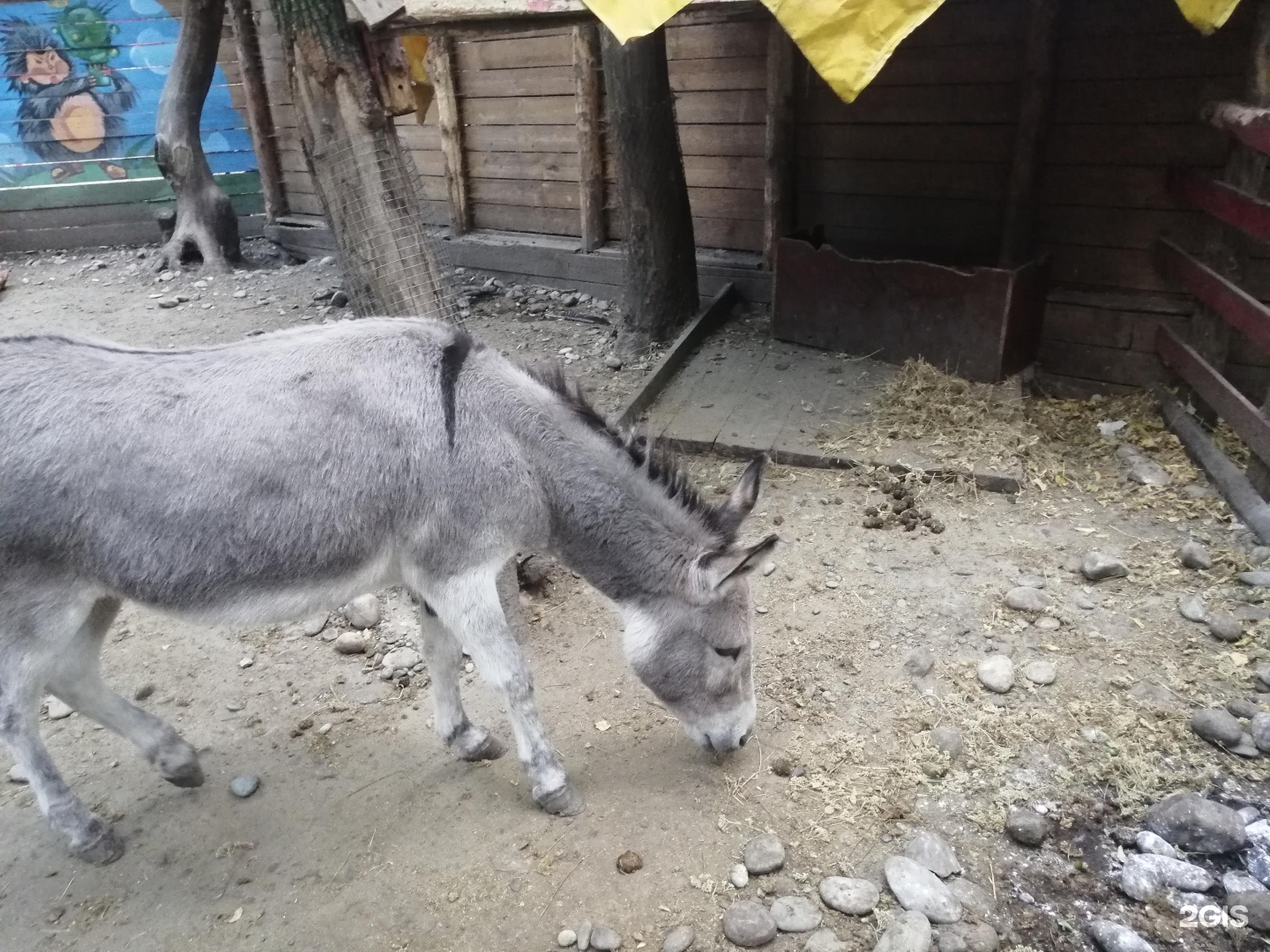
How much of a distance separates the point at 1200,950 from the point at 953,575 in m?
1.88

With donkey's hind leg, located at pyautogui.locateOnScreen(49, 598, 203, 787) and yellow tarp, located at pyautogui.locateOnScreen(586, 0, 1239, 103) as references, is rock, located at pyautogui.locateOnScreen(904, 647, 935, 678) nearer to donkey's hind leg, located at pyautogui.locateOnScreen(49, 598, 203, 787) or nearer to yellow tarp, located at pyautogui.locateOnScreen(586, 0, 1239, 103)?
yellow tarp, located at pyautogui.locateOnScreen(586, 0, 1239, 103)

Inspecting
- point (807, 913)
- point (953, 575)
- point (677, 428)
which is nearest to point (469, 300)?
point (677, 428)

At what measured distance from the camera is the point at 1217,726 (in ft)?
9.84

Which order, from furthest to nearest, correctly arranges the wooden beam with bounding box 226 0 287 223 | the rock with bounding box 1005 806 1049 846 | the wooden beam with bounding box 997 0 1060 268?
the wooden beam with bounding box 226 0 287 223 < the wooden beam with bounding box 997 0 1060 268 < the rock with bounding box 1005 806 1049 846

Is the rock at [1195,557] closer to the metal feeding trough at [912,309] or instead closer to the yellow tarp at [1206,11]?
the metal feeding trough at [912,309]

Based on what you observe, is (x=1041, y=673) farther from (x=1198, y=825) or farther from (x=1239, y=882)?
(x=1239, y=882)

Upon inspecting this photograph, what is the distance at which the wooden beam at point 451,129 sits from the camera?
8.32 m

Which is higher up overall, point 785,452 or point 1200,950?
point 785,452

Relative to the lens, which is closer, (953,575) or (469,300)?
(953,575)

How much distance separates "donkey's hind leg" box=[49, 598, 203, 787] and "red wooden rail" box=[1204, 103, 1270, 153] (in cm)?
536

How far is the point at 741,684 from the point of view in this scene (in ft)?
9.50

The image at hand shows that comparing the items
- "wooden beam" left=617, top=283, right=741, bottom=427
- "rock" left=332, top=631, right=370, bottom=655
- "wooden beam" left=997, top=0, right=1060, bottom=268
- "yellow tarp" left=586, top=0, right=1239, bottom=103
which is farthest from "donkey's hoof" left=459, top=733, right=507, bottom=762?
"wooden beam" left=997, top=0, right=1060, bottom=268

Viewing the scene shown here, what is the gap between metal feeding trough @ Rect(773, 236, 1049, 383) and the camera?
17.7ft

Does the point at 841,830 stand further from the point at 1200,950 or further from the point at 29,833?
the point at 29,833
